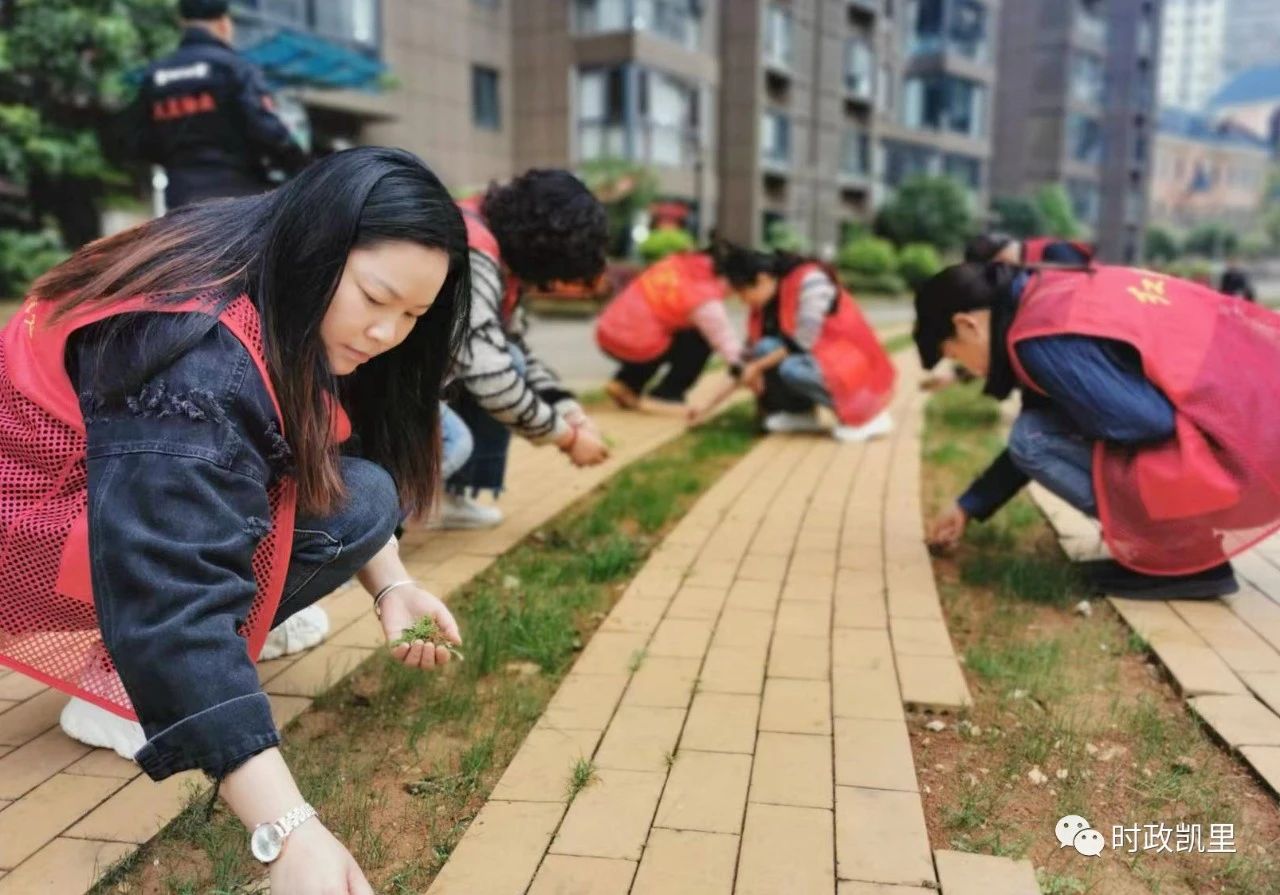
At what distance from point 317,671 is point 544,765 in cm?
73

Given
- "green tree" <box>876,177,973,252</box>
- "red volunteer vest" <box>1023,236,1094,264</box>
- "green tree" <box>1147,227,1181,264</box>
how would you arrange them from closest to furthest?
"red volunteer vest" <box>1023,236,1094,264</box>, "green tree" <box>876,177,973,252</box>, "green tree" <box>1147,227,1181,264</box>

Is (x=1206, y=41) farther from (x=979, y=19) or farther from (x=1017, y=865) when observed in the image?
(x=1017, y=865)

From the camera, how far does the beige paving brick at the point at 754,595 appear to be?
2992 millimetres

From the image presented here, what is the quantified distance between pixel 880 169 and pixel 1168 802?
37653 mm

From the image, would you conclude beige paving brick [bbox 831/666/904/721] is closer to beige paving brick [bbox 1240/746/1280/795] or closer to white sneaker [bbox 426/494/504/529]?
beige paving brick [bbox 1240/746/1280/795]

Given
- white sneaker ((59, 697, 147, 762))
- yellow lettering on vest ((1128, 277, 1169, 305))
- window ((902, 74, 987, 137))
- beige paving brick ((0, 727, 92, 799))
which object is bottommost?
beige paving brick ((0, 727, 92, 799))

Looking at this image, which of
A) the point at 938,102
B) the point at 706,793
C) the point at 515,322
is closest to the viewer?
the point at 706,793

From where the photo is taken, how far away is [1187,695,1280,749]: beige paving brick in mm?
2135

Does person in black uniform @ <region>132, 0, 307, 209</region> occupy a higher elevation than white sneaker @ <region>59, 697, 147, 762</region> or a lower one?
higher

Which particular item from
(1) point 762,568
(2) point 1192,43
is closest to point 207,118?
(1) point 762,568

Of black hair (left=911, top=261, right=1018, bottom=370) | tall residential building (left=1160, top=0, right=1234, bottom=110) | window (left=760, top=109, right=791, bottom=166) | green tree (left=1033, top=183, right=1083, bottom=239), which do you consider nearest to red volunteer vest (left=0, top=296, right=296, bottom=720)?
black hair (left=911, top=261, right=1018, bottom=370)

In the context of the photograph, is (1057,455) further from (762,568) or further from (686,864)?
(686,864)

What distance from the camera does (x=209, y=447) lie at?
52.3 inches

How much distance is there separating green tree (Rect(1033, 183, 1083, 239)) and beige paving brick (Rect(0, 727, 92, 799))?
4122cm
